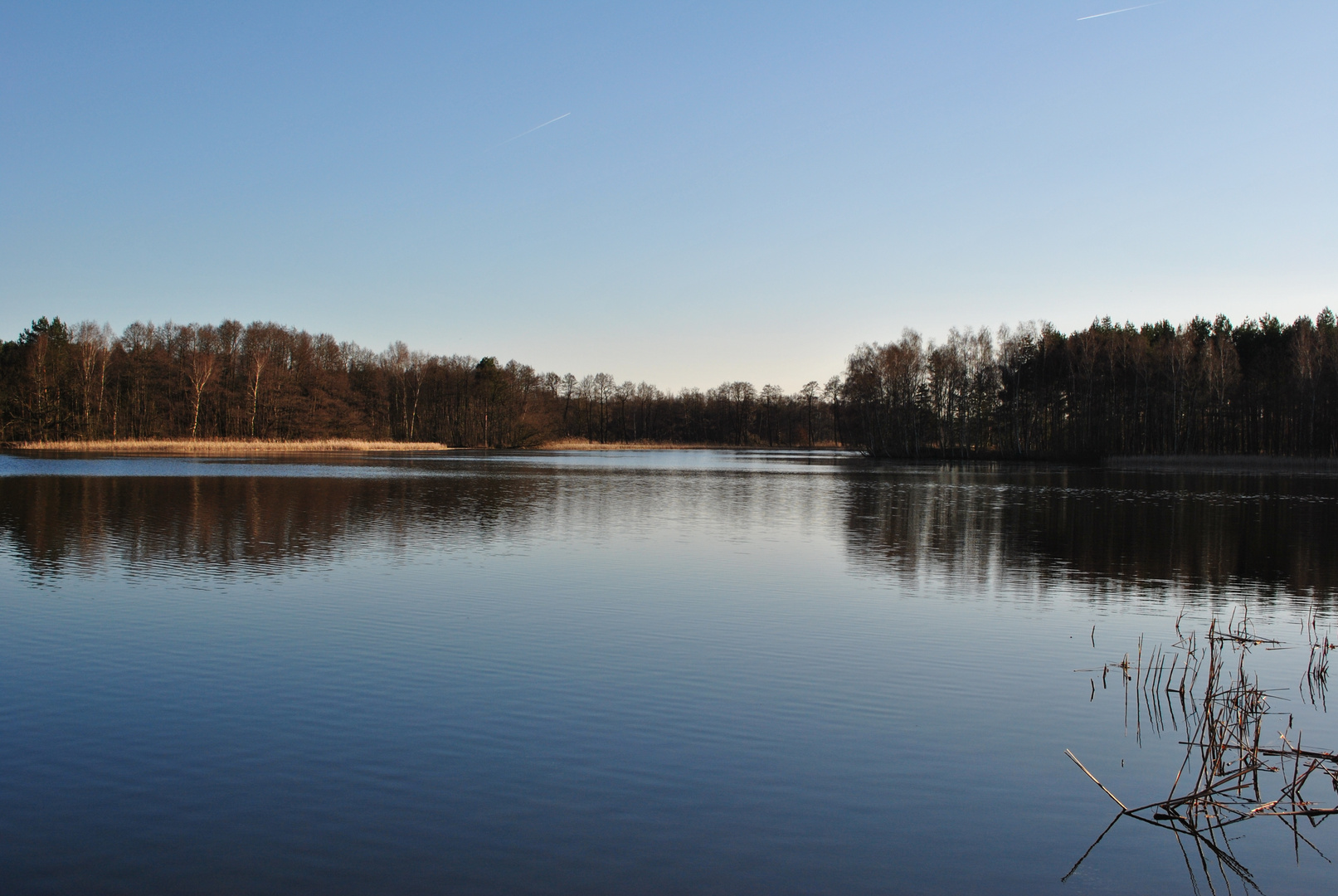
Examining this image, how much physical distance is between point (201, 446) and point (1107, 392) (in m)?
67.4

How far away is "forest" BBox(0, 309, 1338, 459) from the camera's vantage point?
210 feet

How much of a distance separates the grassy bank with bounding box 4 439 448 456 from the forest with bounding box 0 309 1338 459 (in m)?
1.70

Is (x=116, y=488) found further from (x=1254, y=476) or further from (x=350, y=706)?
(x=1254, y=476)

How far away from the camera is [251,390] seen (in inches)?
2970

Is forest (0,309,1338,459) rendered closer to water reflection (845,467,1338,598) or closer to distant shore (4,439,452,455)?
distant shore (4,439,452,455)

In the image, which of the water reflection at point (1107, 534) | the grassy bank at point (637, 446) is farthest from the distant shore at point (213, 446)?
the water reflection at point (1107, 534)

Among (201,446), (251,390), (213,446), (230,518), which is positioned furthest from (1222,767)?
(251,390)

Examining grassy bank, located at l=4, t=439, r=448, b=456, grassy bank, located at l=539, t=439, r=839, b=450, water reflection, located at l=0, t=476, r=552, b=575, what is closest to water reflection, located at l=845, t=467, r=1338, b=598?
water reflection, located at l=0, t=476, r=552, b=575

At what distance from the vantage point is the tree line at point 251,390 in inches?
2785

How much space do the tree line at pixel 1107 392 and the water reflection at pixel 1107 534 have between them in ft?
85.8

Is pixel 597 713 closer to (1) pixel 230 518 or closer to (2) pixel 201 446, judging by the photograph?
(1) pixel 230 518

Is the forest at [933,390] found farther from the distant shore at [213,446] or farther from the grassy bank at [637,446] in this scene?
the grassy bank at [637,446]

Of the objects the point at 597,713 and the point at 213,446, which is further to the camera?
the point at 213,446

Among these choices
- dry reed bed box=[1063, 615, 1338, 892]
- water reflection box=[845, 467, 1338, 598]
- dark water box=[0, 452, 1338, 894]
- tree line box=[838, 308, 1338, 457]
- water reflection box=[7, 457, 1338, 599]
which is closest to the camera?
dark water box=[0, 452, 1338, 894]
